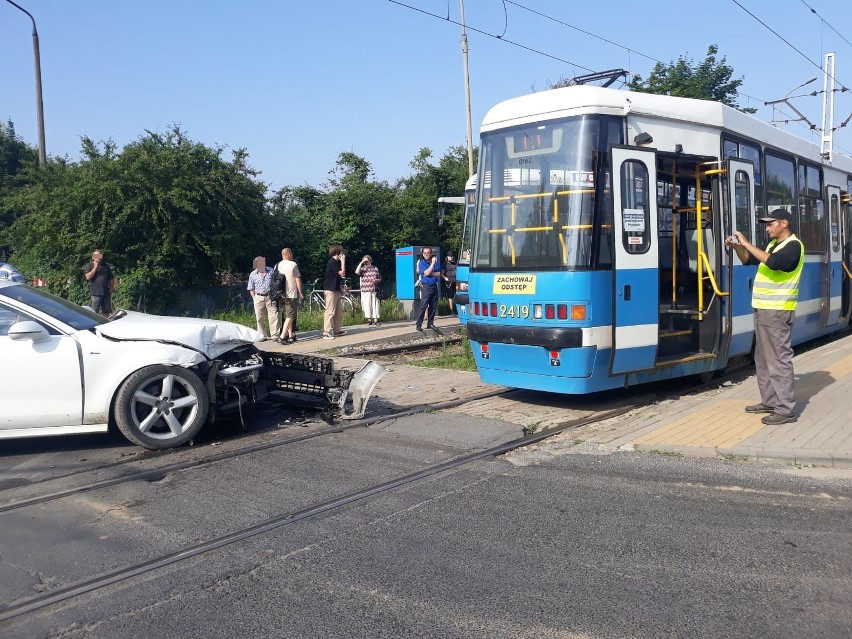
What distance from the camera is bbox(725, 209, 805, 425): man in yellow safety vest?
7.30 metres

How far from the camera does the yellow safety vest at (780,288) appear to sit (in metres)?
7.36

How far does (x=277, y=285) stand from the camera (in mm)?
14789

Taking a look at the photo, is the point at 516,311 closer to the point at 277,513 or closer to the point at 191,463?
the point at 191,463

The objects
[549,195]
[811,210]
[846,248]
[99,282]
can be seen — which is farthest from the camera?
[99,282]

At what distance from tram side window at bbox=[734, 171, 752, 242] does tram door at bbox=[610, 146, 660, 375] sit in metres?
1.87

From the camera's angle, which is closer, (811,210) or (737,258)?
(737,258)

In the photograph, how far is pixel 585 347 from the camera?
770 cm

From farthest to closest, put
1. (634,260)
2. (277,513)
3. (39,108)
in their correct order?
(39,108), (634,260), (277,513)

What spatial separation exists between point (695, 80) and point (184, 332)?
29816 mm

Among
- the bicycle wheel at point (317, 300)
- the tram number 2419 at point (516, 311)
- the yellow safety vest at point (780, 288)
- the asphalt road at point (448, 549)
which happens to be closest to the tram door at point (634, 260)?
the tram number 2419 at point (516, 311)

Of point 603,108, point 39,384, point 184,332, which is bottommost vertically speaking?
point 39,384

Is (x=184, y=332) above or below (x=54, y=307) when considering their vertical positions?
below

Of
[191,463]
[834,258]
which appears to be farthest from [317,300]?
[191,463]

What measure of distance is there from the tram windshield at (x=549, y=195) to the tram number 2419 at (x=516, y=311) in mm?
406
